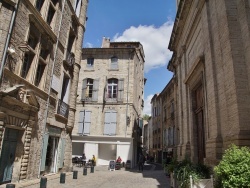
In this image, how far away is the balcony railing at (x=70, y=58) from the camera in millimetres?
12518

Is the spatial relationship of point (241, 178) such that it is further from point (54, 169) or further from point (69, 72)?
point (69, 72)

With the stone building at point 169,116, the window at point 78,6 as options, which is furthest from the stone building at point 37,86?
the stone building at point 169,116

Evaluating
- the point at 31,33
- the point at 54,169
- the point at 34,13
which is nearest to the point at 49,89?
the point at 31,33

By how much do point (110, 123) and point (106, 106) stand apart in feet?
5.52

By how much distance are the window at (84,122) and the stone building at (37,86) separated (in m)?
8.29

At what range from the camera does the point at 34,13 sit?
903 cm

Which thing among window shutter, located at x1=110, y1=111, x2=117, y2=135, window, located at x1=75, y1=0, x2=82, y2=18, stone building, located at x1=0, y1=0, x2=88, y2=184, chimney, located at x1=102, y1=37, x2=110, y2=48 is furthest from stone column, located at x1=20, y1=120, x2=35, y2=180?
chimney, located at x1=102, y1=37, x2=110, y2=48

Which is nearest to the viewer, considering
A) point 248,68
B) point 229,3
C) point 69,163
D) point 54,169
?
point 248,68

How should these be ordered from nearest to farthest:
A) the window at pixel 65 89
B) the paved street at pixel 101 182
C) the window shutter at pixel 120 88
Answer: the paved street at pixel 101 182
the window at pixel 65 89
the window shutter at pixel 120 88

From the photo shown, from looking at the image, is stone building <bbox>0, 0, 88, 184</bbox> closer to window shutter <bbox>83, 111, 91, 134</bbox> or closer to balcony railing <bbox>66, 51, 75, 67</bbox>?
balcony railing <bbox>66, 51, 75, 67</bbox>

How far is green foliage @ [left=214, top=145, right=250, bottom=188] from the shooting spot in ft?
12.6

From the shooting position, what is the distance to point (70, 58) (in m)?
13.0

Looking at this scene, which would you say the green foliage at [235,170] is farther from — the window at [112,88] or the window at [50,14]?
the window at [112,88]

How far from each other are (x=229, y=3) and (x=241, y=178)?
16.7ft
